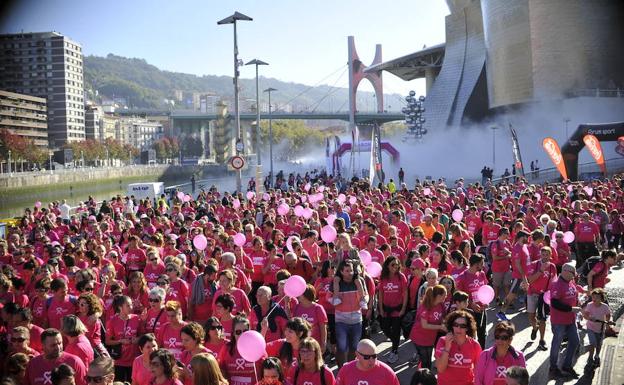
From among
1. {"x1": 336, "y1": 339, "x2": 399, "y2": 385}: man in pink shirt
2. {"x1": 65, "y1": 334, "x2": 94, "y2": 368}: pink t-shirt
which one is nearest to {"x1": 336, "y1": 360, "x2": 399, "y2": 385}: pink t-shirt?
{"x1": 336, "y1": 339, "x2": 399, "y2": 385}: man in pink shirt

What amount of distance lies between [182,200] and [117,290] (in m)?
16.5

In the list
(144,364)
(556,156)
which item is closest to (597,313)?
(144,364)

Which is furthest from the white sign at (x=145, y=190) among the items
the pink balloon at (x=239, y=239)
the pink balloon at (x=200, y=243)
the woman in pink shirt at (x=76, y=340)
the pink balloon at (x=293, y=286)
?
the woman in pink shirt at (x=76, y=340)

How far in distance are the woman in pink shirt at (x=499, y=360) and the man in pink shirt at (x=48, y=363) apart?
312cm

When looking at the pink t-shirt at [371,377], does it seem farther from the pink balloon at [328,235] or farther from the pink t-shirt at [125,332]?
the pink balloon at [328,235]

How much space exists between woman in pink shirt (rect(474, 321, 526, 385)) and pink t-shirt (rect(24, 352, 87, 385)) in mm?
3119

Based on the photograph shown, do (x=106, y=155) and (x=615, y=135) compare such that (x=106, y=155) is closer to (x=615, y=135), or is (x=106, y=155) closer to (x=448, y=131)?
(x=448, y=131)

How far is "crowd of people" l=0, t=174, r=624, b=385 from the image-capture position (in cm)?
588

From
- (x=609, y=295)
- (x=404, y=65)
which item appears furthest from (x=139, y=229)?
(x=404, y=65)

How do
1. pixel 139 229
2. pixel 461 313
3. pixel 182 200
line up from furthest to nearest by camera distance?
1. pixel 182 200
2. pixel 139 229
3. pixel 461 313

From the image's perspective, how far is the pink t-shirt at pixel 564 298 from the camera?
28.9 feet

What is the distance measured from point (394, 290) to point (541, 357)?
2.13 meters

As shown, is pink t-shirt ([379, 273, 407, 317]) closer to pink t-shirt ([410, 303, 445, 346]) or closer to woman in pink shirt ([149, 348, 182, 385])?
pink t-shirt ([410, 303, 445, 346])

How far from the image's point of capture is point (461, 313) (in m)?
6.33
